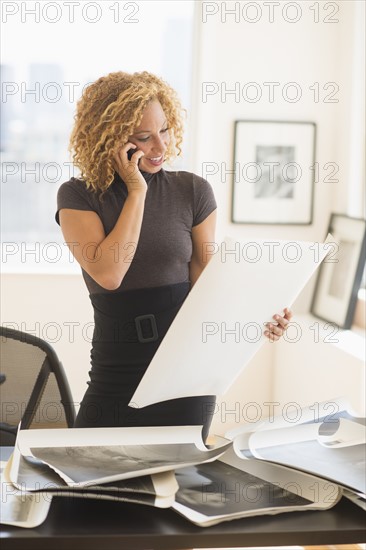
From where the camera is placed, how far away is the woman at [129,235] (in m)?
1.80

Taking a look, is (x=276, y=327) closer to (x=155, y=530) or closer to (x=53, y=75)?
(x=155, y=530)

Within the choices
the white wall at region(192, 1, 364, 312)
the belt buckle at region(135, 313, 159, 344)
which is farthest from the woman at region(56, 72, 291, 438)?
the white wall at region(192, 1, 364, 312)

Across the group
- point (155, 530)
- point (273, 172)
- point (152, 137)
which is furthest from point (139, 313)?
point (273, 172)

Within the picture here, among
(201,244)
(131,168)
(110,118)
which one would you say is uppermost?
(110,118)

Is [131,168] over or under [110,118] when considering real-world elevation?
under

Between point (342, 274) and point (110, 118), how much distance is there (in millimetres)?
2358

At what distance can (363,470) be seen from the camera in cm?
110

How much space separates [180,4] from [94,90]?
8.31 feet

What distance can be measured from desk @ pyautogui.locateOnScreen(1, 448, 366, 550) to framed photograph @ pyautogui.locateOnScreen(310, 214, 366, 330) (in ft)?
9.42

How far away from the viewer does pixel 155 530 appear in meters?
0.98

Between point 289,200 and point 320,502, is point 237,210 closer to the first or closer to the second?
point 289,200

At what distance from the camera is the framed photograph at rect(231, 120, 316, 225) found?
4238 millimetres

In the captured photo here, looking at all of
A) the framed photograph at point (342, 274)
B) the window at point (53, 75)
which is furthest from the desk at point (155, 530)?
the window at point (53, 75)

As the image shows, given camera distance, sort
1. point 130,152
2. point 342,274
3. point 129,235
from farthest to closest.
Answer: point 342,274 < point 130,152 < point 129,235
